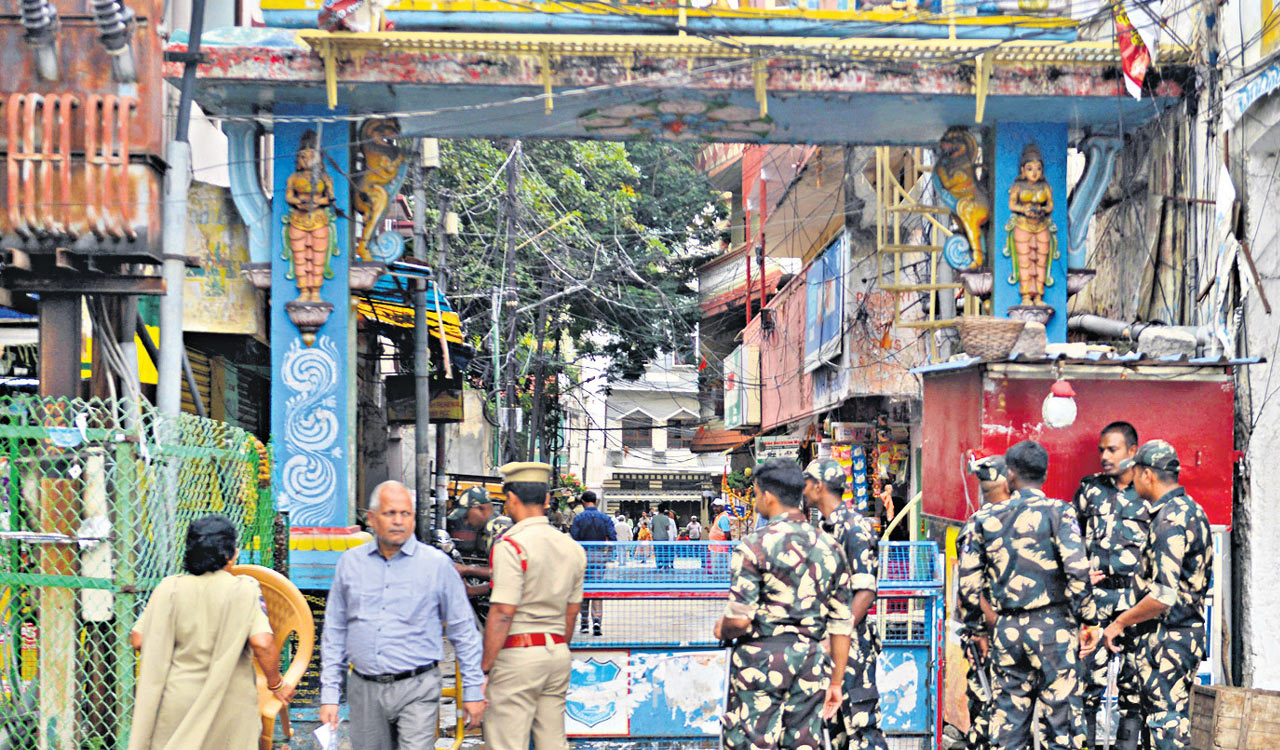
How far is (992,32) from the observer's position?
10.4 meters

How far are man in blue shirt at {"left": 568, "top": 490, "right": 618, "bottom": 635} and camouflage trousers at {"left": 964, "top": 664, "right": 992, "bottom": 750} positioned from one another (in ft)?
8.63

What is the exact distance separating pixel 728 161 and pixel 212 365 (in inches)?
739

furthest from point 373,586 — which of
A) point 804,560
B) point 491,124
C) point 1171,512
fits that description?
point 491,124

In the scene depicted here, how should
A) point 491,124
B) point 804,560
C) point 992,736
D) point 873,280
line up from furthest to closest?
point 873,280 → point 491,124 → point 992,736 → point 804,560

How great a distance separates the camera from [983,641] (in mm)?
6730

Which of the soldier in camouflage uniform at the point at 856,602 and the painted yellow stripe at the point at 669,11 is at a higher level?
the painted yellow stripe at the point at 669,11

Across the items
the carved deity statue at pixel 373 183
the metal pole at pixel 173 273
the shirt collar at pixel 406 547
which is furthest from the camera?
the carved deity statue at pixel 373 183

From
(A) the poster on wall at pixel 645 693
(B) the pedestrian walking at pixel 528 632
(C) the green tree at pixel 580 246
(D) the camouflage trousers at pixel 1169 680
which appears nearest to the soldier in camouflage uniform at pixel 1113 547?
(D) the camouflage trousers at pixel 1169 680

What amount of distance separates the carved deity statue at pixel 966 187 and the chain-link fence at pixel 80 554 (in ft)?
23.6

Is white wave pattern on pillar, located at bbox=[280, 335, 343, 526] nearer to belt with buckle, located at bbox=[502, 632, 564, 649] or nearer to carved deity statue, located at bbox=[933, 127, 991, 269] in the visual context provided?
belt with buckle, located at bbox=[502, 632, 564, 649]

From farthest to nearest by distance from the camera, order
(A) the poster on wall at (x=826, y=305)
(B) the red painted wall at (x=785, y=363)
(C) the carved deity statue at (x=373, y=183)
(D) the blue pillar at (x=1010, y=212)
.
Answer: (B) the red painted wall at (x=785, y=363)
(A) the poster on wall at (x=826, y=305)
(D) the blue pillar at (x=1010, y=212)
(C) the carved deity statue at (x=373, y=183)

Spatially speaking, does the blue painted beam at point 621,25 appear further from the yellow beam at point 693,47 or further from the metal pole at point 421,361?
the metal pole at point 421,361

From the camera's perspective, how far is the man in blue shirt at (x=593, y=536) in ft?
27.7

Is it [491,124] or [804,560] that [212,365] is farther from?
[804,560]
